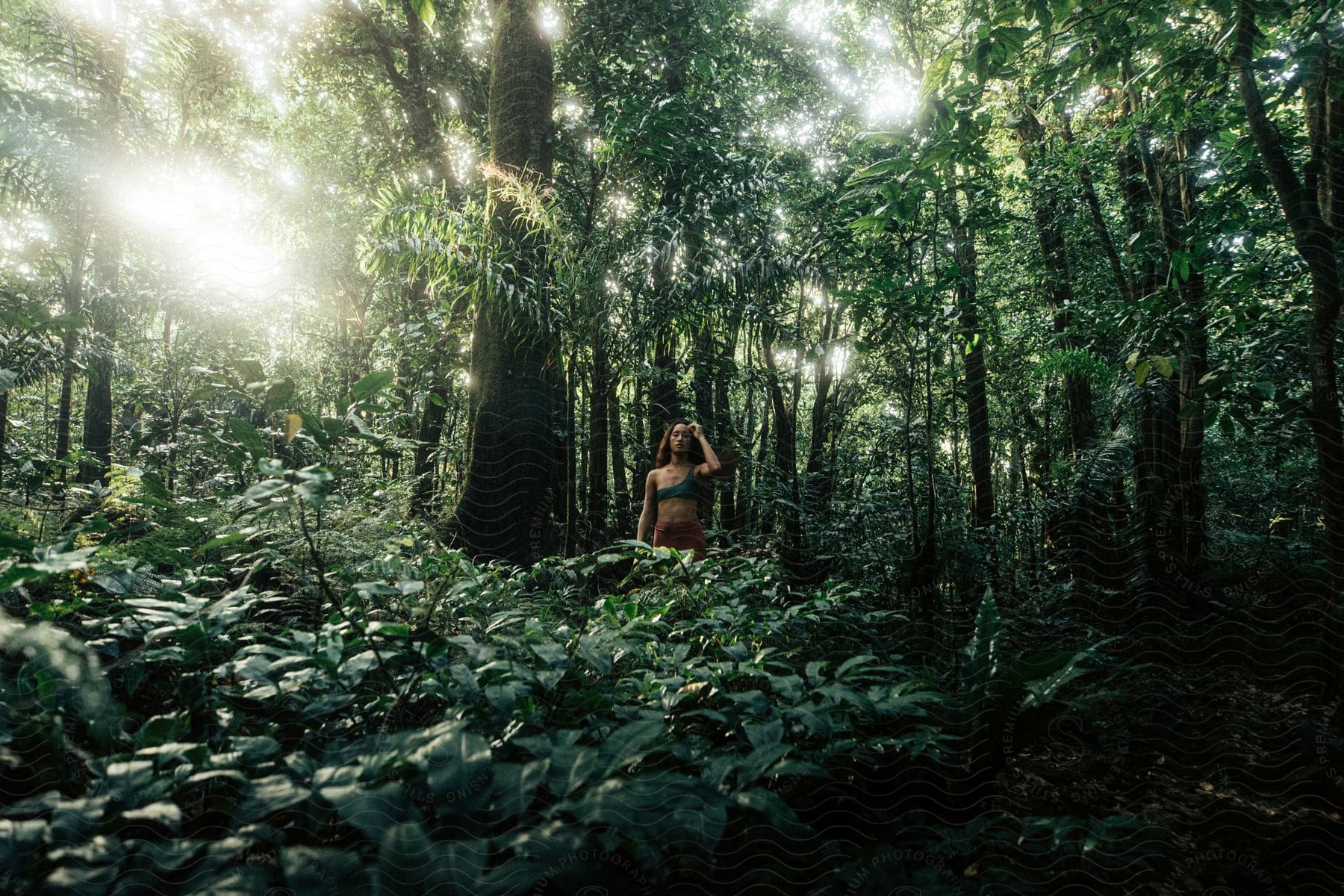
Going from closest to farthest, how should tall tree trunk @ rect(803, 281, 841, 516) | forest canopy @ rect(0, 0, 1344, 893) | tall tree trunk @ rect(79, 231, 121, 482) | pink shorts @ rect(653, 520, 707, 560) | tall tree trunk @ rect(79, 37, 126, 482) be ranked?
forest canopy @ rect(0, 0, 1344, 893)
pink shorts @ rect(653, 520, 707, 560)
tall tree trunk @ rect(803, 281, 841, 516)
tall tree trunk @ rect(79, 37, 126, 482)
tall tree trunk @ rect(79, 231, 121, 482)

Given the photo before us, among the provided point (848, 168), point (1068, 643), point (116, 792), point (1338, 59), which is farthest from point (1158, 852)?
point (848, 168)

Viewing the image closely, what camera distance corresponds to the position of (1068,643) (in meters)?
3.45

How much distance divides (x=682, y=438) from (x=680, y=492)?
399 mm

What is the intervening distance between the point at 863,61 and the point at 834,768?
12.5 meters

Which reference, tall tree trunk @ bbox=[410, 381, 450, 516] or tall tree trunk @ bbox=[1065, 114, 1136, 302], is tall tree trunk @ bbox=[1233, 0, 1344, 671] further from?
tall tree trunk @ bbox=[410, 381, 450, 516]

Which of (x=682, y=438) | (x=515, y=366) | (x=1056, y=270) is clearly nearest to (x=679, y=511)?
(x=682, y=438)

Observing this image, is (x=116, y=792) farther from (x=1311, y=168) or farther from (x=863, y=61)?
(x=863, y=61)

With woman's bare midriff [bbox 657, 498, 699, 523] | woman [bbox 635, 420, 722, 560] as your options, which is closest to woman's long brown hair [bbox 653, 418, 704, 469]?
woman [bbox 635, 420, 722, 560]

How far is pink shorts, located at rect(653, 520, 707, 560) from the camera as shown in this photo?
404cm

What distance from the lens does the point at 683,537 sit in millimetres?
4062

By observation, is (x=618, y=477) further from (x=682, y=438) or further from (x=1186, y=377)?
(x=1186, y=377)

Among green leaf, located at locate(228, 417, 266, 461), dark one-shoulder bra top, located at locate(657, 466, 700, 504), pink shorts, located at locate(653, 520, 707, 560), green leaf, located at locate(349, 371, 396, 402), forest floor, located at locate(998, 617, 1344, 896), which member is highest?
green leaf, located at locate(349, 371, 396, 402)

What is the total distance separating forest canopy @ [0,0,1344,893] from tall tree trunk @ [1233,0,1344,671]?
0.02 meters

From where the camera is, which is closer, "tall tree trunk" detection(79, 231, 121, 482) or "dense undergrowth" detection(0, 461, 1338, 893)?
"dense undergrowth" detection(0, 461, 1338, 893)
